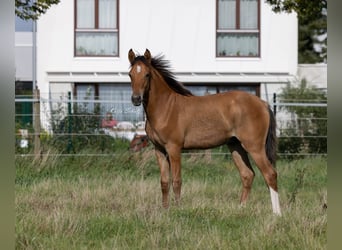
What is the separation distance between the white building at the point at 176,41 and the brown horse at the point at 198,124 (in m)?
13.5

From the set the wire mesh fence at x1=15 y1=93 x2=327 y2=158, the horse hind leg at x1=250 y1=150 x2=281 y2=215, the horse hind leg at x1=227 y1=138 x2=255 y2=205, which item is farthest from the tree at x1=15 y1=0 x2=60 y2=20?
the horse hind leg at x1=250 y1=150 x2=281 y2=215

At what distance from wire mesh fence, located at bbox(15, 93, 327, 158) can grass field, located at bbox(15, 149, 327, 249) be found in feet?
5.93

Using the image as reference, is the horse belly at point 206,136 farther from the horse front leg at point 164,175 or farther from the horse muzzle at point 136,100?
the horse muzzle at point 136,100

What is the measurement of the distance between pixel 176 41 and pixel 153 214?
1605cm

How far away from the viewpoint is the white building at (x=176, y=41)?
852 inches

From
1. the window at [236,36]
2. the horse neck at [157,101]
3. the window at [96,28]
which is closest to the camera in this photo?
the horse neck at [157,101]

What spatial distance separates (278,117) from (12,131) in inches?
607

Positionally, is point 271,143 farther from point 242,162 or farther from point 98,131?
point 98,131

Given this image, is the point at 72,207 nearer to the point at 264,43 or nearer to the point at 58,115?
the point at 58,115

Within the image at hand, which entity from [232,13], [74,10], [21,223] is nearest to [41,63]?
[74,10]

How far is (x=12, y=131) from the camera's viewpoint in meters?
1.70

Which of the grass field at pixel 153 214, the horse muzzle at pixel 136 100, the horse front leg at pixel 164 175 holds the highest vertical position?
the horse muzzle at pixel 136 100

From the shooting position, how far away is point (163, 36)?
21.8 meters

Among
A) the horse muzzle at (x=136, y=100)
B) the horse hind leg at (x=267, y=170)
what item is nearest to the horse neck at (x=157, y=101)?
the horse muzzle at (x=136, y=100)
